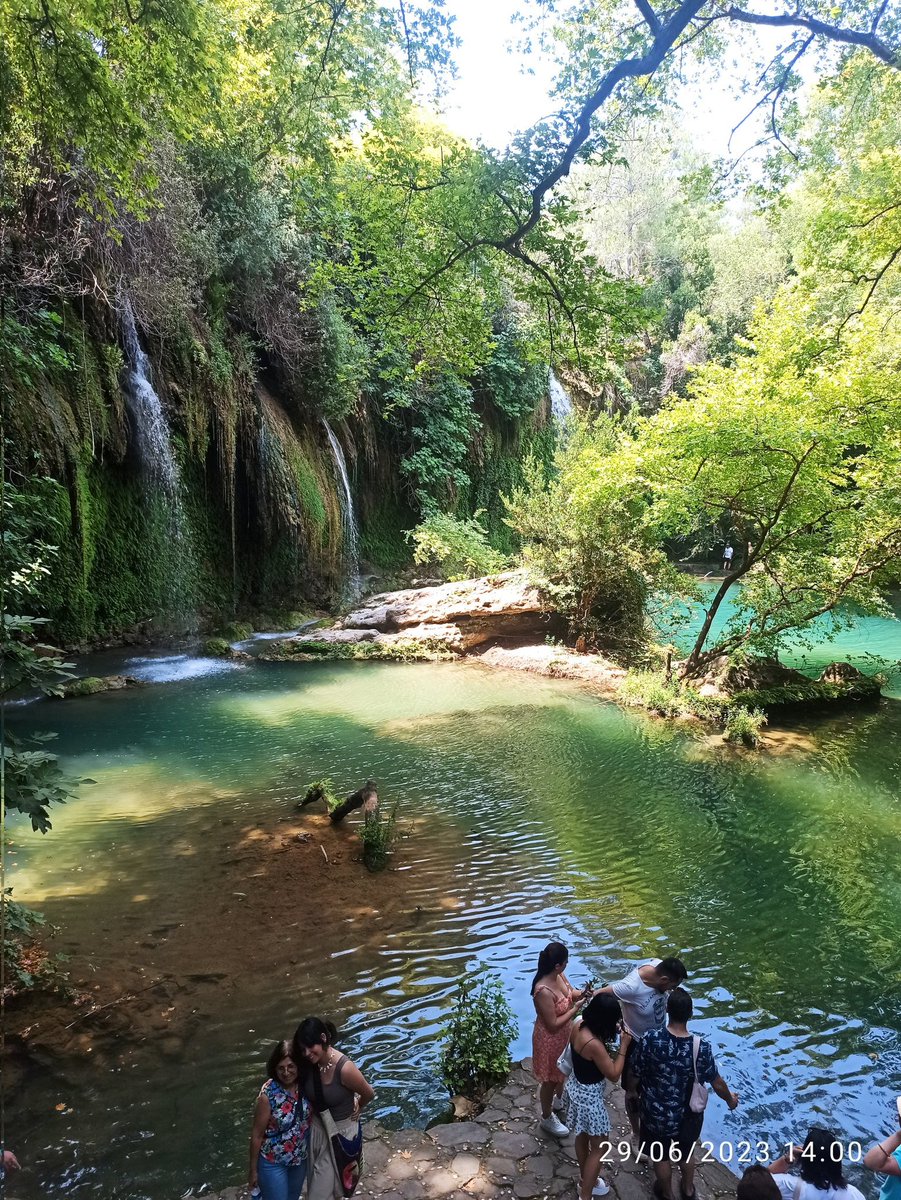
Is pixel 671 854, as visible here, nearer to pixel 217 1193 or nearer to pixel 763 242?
pixel 217 1193

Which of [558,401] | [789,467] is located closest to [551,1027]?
[789,467]

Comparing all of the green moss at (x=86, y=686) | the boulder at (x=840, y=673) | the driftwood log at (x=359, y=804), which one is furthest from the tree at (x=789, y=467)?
the green moss at (x=86, y=686)

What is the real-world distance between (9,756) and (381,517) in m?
17.8

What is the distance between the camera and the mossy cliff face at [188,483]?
11.9 m

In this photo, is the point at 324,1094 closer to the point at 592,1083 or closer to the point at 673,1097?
the point at 592,1083

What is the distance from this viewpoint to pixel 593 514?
15.1 metres

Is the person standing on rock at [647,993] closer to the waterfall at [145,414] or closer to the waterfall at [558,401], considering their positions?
the waterfall at [145,414]

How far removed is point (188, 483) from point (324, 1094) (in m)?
14.9

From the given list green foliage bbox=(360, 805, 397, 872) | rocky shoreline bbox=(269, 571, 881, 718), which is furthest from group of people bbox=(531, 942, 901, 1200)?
rocky shoreline bbox=(269, 571, 881, 718)

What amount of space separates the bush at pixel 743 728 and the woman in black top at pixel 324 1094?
8.71 meters

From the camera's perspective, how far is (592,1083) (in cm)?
297

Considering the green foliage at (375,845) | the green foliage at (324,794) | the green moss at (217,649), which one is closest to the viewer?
the green foliage at (375,845)

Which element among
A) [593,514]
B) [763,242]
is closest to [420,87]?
→ [593,514]

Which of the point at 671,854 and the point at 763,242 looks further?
the point at 763,242
